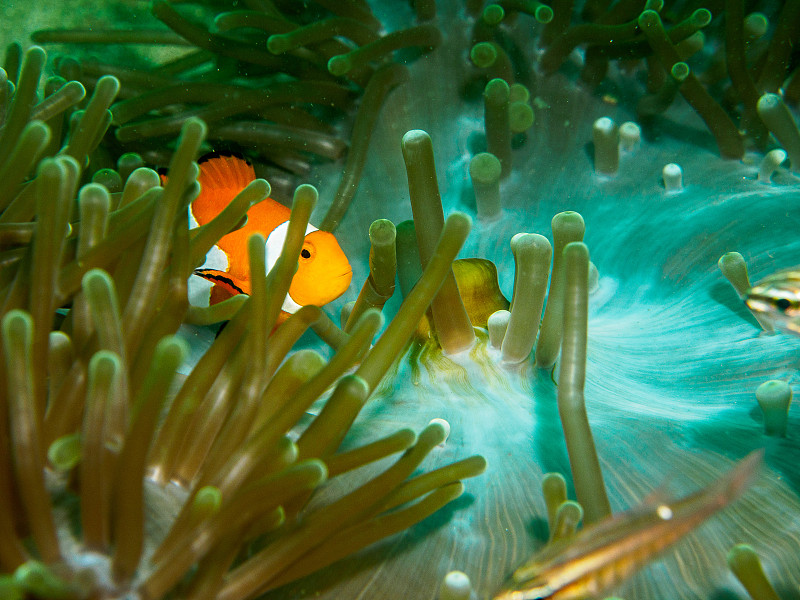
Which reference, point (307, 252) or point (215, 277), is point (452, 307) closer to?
point (307, 252)

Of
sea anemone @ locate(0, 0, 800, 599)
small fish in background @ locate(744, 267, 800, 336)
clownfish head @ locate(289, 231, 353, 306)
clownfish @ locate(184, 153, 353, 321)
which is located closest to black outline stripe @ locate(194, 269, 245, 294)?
clownfish @ locate(184, 153, 353, 321)

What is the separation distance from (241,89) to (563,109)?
1.09 m

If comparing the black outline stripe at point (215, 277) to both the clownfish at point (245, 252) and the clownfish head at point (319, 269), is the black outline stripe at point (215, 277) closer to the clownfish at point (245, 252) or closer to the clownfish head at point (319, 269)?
the clownfish at point (245, 252)

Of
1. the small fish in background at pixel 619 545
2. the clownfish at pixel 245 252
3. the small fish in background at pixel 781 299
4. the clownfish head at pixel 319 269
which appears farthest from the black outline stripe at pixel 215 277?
the small fish in background at pixel 781 299

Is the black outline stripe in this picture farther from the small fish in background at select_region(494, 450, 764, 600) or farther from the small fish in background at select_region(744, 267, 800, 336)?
the small fish in background at select_region(744, 267, 800, 336)

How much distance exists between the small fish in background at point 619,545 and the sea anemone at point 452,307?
209 millimetres

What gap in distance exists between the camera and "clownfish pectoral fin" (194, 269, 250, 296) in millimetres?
1383

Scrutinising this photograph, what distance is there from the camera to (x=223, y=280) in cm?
140

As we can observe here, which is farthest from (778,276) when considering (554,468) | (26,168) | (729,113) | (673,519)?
(26,168)

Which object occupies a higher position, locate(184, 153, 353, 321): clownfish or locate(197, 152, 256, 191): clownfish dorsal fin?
locate(197, 152, 256, 191): clownfish dorsal fin

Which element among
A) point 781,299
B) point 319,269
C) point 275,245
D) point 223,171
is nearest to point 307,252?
point 319,269

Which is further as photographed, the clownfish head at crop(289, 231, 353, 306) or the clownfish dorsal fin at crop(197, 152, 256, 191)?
the clownfish dorsal fin at crop(197, 152, 256, 191)

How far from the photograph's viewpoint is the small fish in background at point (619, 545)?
0.59 m

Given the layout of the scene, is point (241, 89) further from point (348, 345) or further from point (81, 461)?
point (81, 461)
